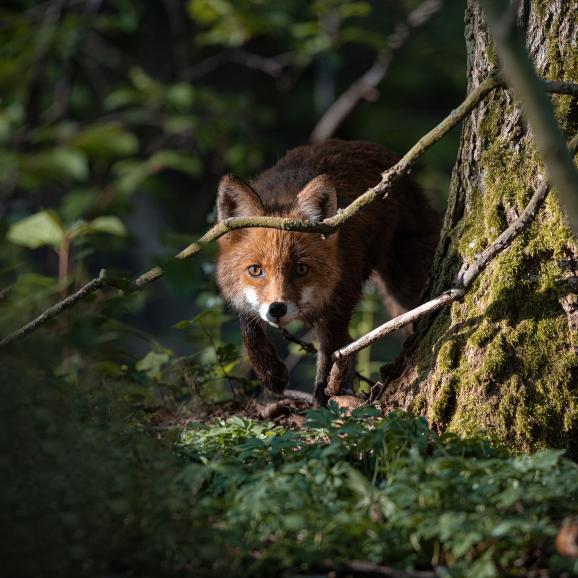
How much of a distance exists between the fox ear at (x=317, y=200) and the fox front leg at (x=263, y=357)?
798 mm

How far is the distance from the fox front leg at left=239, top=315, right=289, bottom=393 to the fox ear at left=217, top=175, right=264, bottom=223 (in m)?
0.71

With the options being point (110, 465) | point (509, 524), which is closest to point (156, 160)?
point (110, 465)

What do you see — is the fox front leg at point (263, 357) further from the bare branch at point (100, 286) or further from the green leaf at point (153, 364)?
the bare branch at point (100, 286)

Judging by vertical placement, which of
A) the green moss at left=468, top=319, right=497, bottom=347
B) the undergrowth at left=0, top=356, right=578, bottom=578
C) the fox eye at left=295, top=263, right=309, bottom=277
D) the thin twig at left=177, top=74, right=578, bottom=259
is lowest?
the undergrowth at left=0, top=356, right=578, bottom=578

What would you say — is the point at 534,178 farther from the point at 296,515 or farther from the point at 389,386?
the point at 296,515

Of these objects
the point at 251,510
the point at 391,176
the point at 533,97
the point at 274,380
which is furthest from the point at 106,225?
the point at 533,97

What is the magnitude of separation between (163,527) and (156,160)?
22.6 ft

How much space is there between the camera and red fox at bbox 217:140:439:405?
19.7 feet

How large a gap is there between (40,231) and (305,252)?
2.04 m

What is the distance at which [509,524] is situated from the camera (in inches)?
116

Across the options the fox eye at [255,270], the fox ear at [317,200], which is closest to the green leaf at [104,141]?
the fox eye at [255,270]

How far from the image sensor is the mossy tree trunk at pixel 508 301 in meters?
4.33

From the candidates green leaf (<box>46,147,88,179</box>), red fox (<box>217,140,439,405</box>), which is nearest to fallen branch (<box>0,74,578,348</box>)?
red fox (<box>217,140,439,405</box>)

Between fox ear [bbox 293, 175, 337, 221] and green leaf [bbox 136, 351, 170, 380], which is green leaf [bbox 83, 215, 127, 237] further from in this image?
fox ear [bbox 293, 175, 337, 221]
